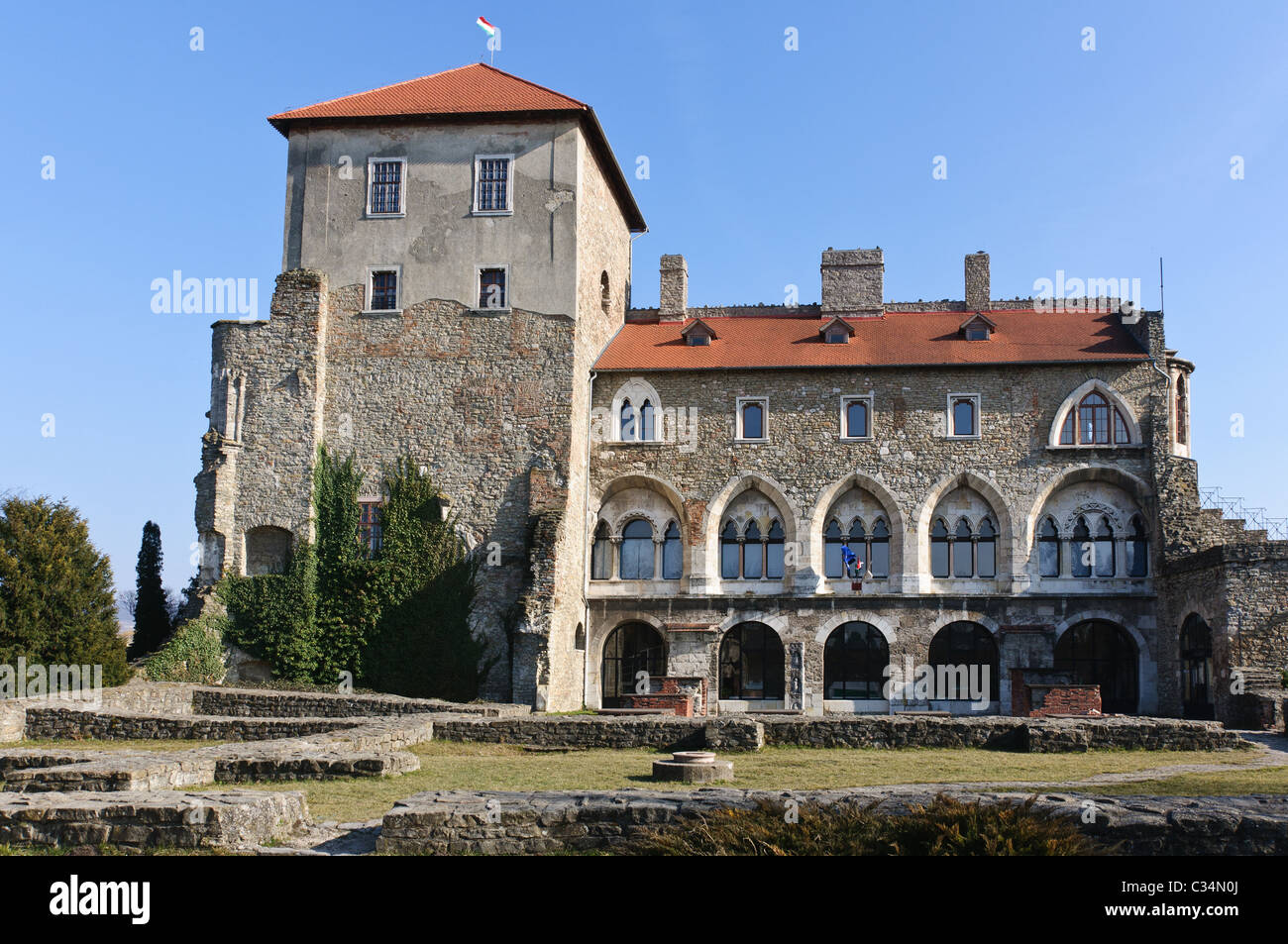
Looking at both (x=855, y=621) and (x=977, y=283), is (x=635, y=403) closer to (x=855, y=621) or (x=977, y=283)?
(x=855, y=621)

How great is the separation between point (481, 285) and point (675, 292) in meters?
7.21

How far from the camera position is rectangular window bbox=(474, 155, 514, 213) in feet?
99.4

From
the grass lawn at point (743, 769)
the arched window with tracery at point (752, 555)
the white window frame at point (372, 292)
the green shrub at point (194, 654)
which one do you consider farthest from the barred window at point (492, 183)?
the grass lawn at point (743, 769)

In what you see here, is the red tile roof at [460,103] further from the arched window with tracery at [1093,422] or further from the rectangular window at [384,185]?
the arched window with tracery at [1093,422]

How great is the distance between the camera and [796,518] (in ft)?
99.1

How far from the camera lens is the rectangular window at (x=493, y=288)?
30.0m

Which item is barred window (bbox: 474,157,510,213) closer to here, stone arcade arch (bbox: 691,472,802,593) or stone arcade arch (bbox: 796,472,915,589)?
stone arcade arch (bbox: 691,472,802,593)

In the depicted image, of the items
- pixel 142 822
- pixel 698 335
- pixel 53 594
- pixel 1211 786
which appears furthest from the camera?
pixel 698 335

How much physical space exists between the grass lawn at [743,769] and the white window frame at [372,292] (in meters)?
14.4

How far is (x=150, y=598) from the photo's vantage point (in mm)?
34156

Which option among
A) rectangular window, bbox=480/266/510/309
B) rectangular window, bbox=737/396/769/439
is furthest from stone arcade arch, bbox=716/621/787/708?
rectangular window, bbox=480/266/510/309

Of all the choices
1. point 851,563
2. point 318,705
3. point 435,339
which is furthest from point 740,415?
point 318,705

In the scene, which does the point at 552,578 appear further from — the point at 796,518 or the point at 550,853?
the point at 550,853
